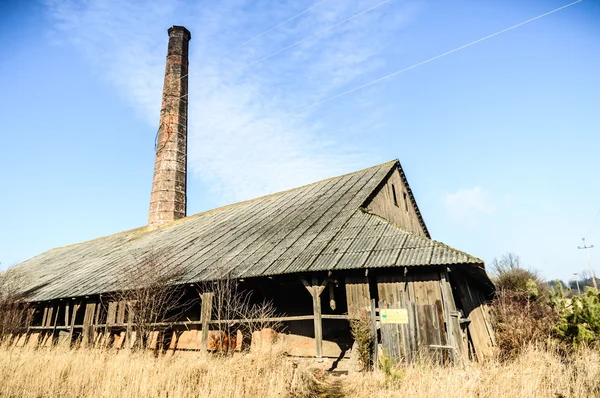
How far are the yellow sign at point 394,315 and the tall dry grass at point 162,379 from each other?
2578 mm

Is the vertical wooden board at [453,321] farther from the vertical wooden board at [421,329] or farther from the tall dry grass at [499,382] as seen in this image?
the tall dry grass at [499,382]

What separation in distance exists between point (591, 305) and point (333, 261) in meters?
7.53

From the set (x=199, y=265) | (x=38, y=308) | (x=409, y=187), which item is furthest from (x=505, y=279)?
(x=38, y=308)

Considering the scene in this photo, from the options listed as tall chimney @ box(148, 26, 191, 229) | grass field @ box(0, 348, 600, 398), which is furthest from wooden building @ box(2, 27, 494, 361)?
tall chimney @ box(148, 26, 191, 229)

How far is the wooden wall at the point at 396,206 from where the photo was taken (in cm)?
1509

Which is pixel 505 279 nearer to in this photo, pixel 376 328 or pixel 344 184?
pixel 344 184

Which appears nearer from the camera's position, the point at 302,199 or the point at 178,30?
the point at 302,199

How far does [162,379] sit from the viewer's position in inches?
253

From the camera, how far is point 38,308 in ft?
58.1

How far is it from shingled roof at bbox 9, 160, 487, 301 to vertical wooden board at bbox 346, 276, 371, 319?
68 centimetres

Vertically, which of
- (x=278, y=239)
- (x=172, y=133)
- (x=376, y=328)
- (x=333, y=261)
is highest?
(x=172, y=133)

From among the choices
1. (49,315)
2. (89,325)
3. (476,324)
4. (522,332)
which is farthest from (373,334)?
(49,315)

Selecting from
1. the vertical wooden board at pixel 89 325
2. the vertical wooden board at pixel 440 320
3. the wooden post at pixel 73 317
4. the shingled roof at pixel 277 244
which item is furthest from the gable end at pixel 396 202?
the wooden post at pixel 73 317

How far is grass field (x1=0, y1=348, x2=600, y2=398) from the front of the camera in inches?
219
